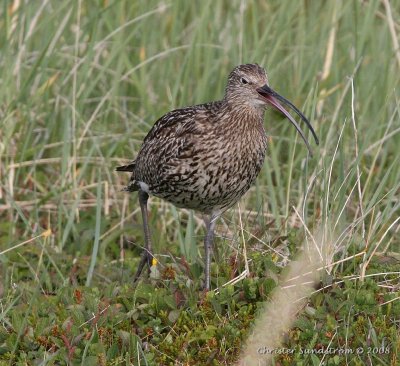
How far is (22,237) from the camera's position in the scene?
7539mm

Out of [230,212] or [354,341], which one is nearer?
[354,341]

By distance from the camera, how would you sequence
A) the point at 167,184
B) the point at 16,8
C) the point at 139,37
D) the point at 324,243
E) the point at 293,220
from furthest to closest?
the point at 139,37, the point at 16,8, the point at 293,220, the point at 167,184, the point at 324,243

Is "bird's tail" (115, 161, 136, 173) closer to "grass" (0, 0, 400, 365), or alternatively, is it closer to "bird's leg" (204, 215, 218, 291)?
"grass" (0, 0, 400, 365)

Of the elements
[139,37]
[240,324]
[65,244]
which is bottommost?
[65,244]

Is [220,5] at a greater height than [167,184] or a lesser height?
greater

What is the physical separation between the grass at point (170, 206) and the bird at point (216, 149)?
26 cm

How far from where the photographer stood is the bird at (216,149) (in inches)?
251

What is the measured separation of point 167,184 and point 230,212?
36.9 inches

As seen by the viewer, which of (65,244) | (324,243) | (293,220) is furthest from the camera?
(65,244)

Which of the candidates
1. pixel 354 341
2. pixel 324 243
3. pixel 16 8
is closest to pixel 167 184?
pixel 324 243

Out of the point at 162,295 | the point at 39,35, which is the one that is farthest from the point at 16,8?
the point at 162,295

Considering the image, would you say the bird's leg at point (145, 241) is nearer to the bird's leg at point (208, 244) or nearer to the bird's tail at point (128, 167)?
the bird's tail at point (128, 167)

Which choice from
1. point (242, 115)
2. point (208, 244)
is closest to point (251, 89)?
point (242, 115)

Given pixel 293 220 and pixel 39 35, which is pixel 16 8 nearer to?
pixel 39 35
